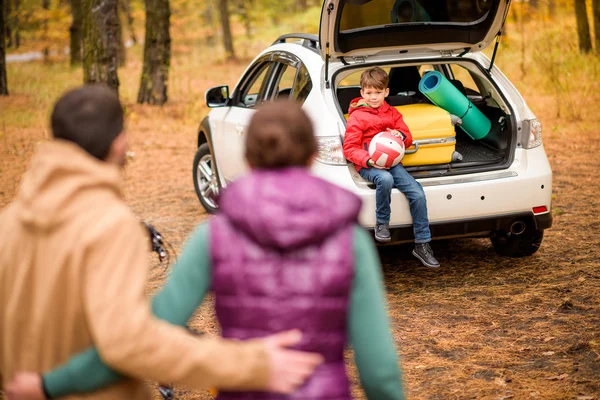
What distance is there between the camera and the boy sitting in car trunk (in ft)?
18.3

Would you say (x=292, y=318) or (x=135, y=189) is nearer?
(x=292, y=318)

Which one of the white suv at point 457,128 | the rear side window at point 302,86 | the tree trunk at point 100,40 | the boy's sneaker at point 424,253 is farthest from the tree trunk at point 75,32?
the boy's sneaker at point 424,253

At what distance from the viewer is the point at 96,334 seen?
5.95 ft

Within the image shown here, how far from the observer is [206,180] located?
346 inches

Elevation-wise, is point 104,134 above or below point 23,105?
above

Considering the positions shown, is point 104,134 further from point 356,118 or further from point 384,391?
point 356,118

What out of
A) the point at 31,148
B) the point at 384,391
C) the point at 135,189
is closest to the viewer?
the point at 384,391

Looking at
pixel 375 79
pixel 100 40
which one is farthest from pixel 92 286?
pixel 100 40

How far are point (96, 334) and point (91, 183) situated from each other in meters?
0.37

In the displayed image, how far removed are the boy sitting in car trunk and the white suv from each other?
0.23 ft

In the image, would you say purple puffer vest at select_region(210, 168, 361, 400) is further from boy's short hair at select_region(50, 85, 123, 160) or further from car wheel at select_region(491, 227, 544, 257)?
car wheel at select_region(491, 227, 544, 257)

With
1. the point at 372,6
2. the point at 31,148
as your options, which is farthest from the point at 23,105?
the point at 372,6

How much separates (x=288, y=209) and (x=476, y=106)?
5.38 m

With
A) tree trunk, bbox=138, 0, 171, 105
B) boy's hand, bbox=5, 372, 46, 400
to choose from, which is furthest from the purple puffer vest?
tree trunk, bbox=138, 0, 171, 105
